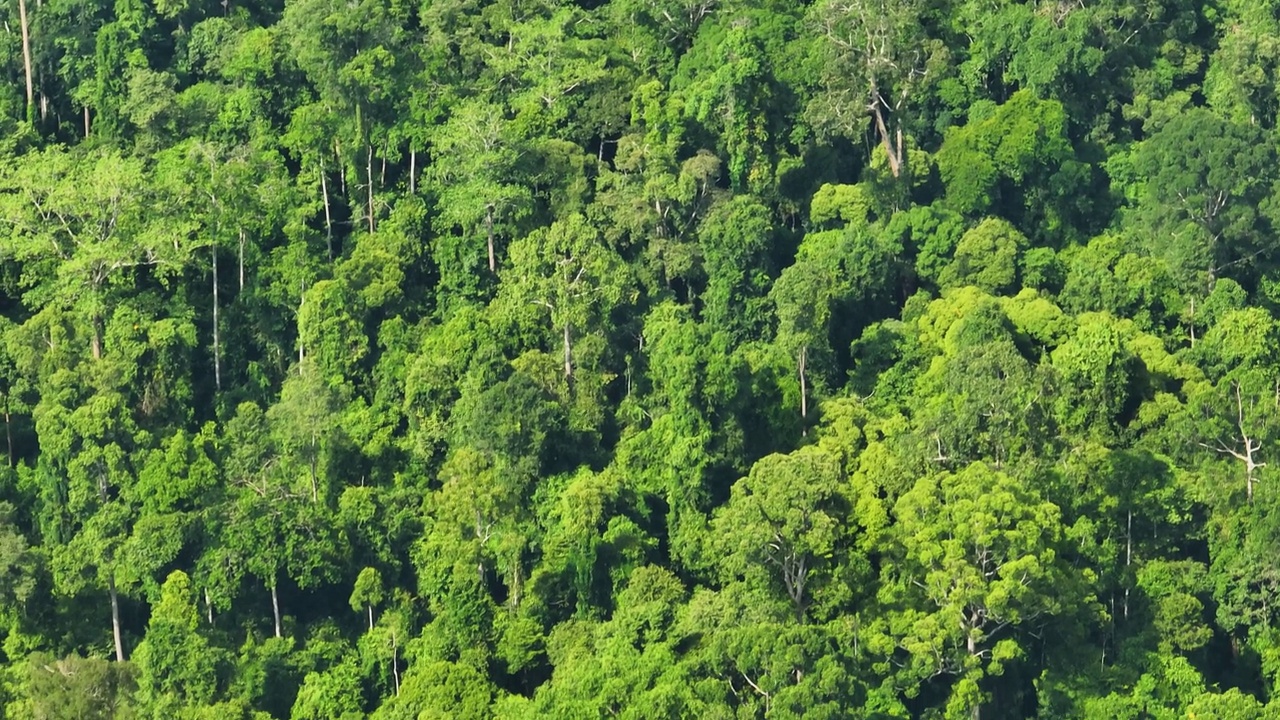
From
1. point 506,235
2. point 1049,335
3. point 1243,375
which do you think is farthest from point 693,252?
point 1243,375

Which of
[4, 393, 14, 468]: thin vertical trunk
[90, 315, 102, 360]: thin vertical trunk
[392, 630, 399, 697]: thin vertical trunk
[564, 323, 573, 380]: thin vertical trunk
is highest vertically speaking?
[90, 315, 102, 360]: thin vertical trunk

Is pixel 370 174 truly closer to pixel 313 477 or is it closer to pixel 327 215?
pixel 327 215

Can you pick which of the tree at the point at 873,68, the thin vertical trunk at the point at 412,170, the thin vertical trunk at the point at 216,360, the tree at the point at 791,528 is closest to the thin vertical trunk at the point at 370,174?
the thin vertical trunk at the point at 412,170

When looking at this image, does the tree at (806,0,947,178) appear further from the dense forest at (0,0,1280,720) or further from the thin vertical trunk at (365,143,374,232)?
the thin vertical trunk at (365,143,374,232)

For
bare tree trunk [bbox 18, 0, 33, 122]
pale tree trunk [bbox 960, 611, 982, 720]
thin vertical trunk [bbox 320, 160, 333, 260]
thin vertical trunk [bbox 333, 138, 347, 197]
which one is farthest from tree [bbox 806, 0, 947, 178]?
bare tree trunk [bbox 18, 0, 33, 122]

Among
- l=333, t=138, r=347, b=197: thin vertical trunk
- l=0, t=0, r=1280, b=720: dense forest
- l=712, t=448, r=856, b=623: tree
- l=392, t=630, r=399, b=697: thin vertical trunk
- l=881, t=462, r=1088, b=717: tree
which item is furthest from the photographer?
l=333, t=138, r=347, b=197: thin vertical trunk

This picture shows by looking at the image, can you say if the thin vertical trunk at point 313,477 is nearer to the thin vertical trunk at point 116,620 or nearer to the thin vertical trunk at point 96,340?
the thin vertical trunk at point 116,620

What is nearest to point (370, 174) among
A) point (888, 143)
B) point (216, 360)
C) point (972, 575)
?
point (216, 360)
